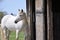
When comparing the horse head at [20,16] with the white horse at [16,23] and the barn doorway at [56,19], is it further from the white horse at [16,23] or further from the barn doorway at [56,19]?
the barn doorway at [56,19]

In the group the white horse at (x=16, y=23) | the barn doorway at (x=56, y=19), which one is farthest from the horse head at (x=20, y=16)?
the barn doorway at (x=56, y=19)

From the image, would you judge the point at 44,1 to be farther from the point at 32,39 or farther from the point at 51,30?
the point at 32,39

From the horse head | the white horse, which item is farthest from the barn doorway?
the horse head

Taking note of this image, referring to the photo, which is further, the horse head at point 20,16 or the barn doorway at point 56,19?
the horse head at point 20,16

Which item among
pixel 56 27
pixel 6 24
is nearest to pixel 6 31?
pixel 6 24

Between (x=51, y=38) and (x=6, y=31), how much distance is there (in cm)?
363

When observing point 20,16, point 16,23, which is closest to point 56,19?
point 20,16

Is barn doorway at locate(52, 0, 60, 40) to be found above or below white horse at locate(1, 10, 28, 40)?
above

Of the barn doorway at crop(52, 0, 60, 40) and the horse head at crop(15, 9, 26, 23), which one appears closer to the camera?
the barn doorway at crop(52, 0, 60, 40)

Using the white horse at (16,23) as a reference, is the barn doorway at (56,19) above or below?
above

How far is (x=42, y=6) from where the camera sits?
3818 millimetres

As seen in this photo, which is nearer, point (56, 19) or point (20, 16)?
point (56, 19)

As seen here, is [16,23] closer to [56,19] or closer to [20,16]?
[20,16]

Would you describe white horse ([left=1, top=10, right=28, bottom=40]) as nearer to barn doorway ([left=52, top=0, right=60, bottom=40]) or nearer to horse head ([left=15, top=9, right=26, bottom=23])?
horse head ([left=15, top=9, right=26, bottom=23])
